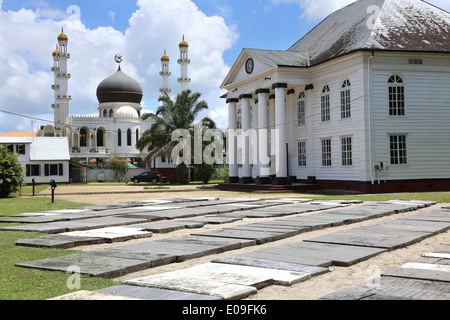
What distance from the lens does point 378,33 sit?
29.8 metres

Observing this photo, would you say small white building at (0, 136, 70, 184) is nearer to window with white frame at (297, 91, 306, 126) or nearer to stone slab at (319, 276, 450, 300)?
window with white frame at (297, 91, 306, 126)

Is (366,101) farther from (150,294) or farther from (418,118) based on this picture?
(150,294)

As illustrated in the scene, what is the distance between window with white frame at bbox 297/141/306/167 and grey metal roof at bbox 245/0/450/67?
5486 millimetres

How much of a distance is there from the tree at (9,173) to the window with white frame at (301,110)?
1863 centimetres

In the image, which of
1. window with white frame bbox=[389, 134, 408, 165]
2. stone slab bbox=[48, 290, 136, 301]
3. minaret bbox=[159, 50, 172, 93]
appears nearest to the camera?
stone slab bbox=[48, 290, 136, 301]

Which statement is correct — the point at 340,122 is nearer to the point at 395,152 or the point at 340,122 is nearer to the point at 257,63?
the point at 395,152

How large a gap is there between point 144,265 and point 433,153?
25567 millimetres

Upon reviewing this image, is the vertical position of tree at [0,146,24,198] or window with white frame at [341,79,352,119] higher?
window with white frame at [341,79,352,119]

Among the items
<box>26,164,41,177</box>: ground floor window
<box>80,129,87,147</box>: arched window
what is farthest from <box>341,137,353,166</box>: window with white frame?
<box>80,129,87,147</box>: arched window

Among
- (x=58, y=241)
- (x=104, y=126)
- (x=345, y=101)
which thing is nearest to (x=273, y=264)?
(x=58, y=241)

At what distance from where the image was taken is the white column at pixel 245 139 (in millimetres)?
38406

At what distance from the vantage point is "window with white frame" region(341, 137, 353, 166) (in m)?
29.9

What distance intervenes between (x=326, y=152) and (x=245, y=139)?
869cm
